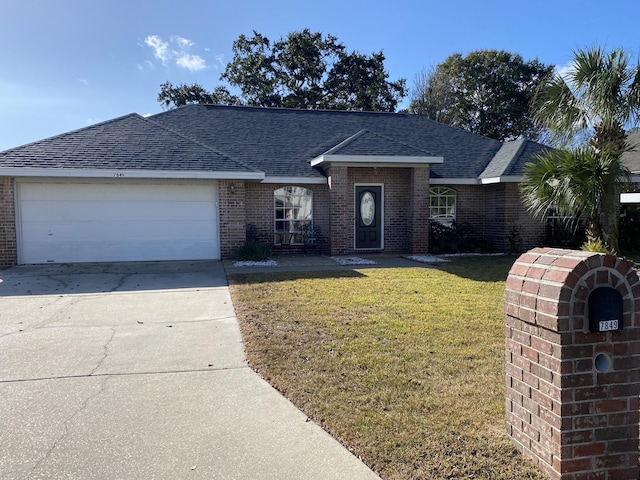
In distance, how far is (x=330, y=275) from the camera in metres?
10.2

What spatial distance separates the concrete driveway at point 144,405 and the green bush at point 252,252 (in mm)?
5341

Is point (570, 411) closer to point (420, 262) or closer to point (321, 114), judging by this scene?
point (420, 262)

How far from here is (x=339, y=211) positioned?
13508mm

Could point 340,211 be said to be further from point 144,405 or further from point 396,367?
point 144,405

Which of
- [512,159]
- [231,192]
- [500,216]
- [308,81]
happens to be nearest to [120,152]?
[231,192]

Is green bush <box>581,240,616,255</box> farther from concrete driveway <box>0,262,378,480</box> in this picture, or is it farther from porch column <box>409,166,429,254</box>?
concrete driveway <box>0,262,378,480</box>

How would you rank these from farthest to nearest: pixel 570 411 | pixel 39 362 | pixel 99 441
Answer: pixel 39 362
pixel 99 441
pixel 570 411

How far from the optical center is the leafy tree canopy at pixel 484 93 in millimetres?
34594

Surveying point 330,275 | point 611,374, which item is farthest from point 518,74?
point 611,374

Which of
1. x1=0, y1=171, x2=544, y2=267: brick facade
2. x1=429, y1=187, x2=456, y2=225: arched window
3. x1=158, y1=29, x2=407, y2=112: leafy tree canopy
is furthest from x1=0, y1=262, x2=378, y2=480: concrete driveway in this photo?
x1=158, y1=29, x2=407, y2=112: leafy tree canopy

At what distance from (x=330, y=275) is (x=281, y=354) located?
531 centimetres

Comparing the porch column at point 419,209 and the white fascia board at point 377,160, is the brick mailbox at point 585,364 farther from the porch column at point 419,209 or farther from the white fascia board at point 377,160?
the porch column at point 419,209

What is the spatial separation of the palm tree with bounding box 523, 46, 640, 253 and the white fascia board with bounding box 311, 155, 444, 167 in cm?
369

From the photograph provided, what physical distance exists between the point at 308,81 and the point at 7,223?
2727 cm
